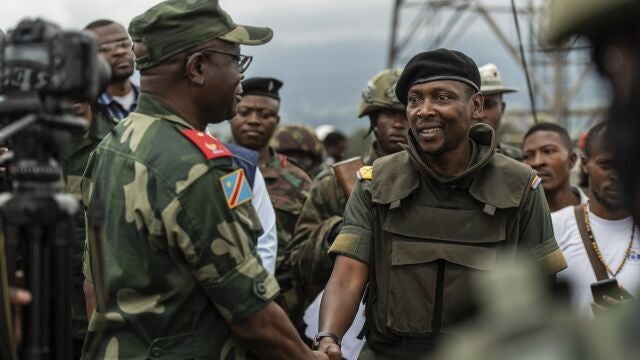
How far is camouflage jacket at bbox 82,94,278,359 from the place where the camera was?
2955 mm

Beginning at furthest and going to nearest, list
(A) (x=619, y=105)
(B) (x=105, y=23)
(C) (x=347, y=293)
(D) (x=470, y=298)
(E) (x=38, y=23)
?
(B) (x=105, y=23) → (C) (x=347, y=293) → (E) (x=38, y=23) → (D) (x=470, y=298) → (A) (x=619, y=105)

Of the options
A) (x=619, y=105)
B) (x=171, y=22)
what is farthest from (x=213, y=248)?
(x=619, y=105)

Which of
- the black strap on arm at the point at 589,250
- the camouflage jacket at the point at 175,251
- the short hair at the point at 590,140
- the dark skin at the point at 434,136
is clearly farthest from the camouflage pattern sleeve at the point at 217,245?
the short hair at the point at 590,140

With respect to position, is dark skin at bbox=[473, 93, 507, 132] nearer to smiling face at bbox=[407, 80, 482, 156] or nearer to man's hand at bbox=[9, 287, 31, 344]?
smiling face at bbox=[407, 80, 482, 156]

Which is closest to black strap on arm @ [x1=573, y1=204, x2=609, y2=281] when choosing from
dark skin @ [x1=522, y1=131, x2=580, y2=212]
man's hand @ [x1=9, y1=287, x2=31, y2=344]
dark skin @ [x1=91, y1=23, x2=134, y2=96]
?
dark skin @ [x1=522, y1=131, x2=580, y2=212]

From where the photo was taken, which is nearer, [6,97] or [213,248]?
[6,97]

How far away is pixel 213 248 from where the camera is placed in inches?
116

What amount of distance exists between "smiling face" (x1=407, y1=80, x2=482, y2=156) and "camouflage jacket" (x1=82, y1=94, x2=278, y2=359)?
130 cm

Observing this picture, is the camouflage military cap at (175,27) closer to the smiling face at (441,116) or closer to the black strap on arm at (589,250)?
the smiling face at (441,116)

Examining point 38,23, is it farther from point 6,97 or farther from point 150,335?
point 150,335

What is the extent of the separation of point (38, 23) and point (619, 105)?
156 cm

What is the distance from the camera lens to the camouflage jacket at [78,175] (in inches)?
190

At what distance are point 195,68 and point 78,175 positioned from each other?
2.07 metres

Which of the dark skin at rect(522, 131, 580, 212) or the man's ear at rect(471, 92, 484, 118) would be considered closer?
the man's ear at rect(471, 92, 484, 118)
